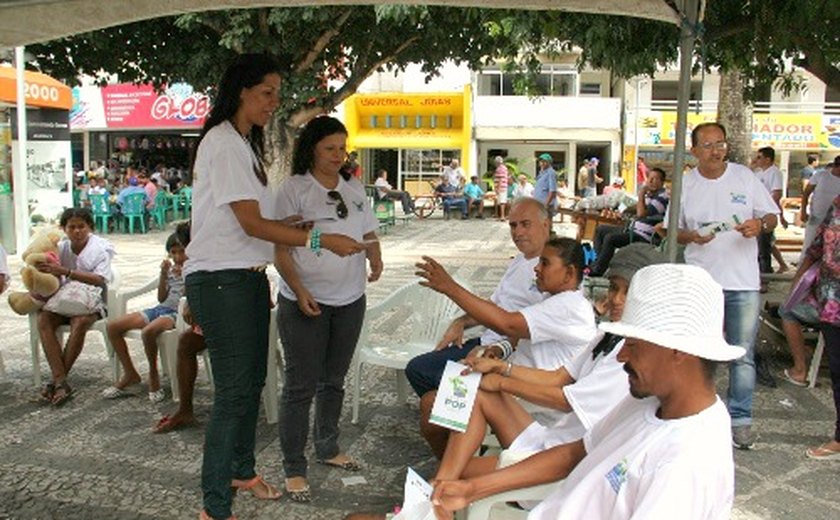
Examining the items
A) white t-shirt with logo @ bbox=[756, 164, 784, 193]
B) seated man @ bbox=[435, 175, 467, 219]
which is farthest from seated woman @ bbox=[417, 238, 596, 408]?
seated man @ bbox=[435, 175, 467, 219]

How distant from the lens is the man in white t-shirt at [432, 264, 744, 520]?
60.0 inches

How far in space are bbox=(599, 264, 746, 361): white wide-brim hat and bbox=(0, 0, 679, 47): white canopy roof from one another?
1.86 metres

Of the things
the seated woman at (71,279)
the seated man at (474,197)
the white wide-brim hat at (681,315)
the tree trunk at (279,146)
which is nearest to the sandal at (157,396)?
the seated woman at (71,279)

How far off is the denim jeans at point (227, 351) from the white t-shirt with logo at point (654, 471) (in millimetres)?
1437

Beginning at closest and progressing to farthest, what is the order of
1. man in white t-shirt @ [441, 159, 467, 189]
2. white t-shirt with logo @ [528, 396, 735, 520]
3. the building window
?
1. white t-shirt with logo @ [528, 396, 735, 520]
2. man in white t-shirt @ [441, 159, 467, 189]
3. the building window

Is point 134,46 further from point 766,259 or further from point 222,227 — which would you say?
point 766,259

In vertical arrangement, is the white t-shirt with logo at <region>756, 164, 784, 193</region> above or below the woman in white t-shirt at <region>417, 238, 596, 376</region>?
above

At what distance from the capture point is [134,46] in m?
6.19

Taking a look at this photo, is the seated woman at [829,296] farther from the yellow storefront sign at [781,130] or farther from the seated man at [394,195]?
the yellow storefront sign at [781,130]

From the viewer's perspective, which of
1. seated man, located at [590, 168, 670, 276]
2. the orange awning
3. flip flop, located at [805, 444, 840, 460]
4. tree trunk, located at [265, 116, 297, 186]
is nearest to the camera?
flip flop, located at [805, 444, 840, 460]


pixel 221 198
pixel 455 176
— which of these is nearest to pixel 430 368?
pixel 221 198

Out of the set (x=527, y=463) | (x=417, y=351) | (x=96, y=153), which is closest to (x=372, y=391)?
(x=417, y=351)

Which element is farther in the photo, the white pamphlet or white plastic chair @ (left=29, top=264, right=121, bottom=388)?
white plastic chair @ (left=29, top=264, right=121, bottom=388)

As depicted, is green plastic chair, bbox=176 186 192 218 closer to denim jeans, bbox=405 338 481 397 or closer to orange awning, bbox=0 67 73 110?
orange awning, bbox=0 67 73 110
